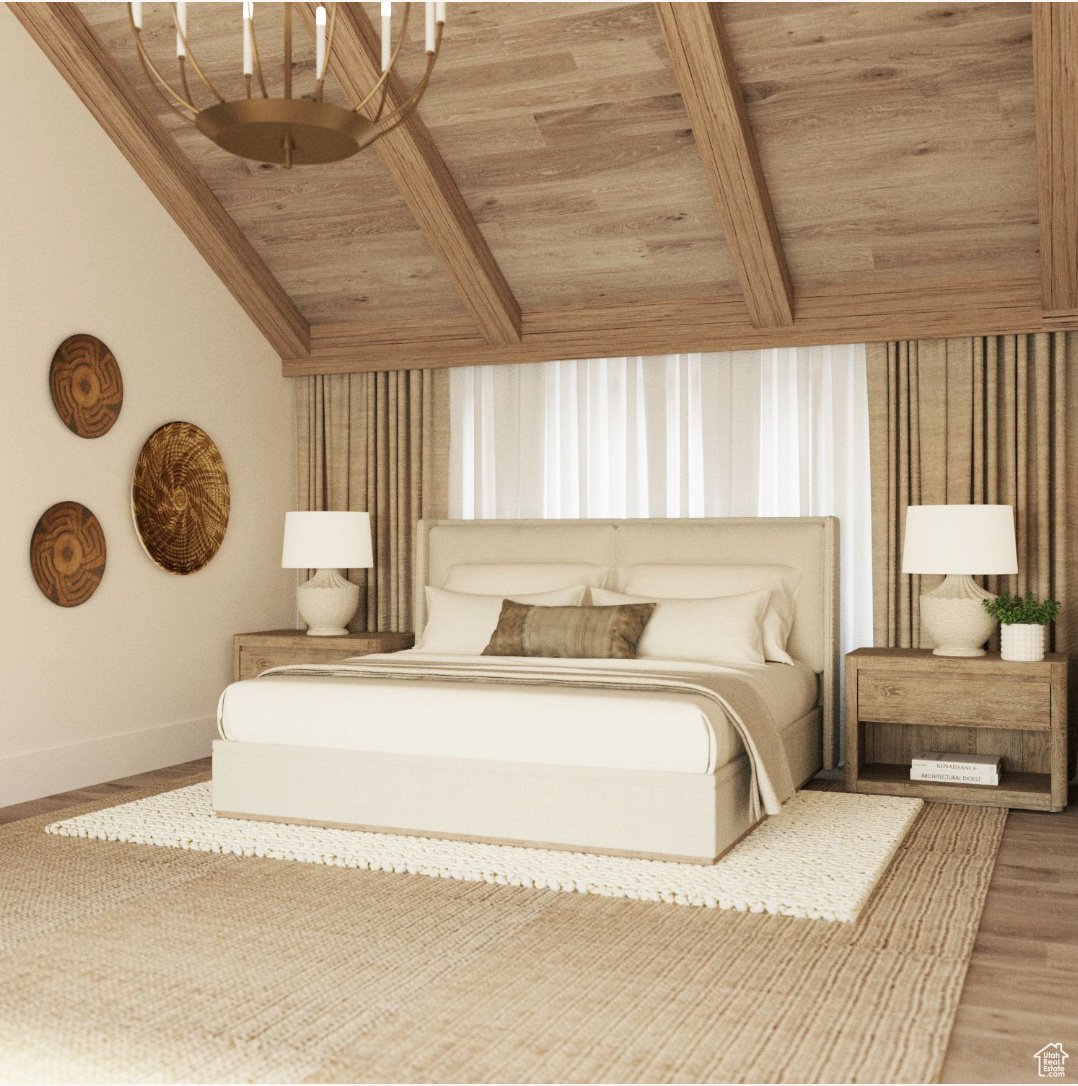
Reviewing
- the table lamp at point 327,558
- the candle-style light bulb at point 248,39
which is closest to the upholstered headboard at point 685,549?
the table lamp at point 327,558

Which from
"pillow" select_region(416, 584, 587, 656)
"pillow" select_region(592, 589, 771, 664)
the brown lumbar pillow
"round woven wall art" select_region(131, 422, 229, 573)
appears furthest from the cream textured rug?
"round woven wall art" select_region(131, 422, 229, 573)

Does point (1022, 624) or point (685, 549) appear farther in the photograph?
point (685, 549)

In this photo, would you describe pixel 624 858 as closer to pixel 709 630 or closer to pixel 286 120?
pixel 709 630

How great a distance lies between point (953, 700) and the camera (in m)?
4.48

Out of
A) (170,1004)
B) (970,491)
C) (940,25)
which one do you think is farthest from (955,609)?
(170,1004)

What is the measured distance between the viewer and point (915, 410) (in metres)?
5.06

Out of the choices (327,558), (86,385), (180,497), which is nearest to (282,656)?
(327,558)

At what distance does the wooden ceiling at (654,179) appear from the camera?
13.3 feet

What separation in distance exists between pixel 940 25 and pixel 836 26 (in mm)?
341

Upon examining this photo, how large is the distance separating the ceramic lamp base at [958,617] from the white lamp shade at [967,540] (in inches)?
5.4

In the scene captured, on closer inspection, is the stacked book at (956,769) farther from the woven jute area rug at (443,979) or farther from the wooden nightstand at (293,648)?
the wooden nightstand at (293,648)

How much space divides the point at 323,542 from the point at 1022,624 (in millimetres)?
3104

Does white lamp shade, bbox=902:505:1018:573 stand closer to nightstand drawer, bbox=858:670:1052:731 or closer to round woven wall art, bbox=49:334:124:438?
nightstand drawer, bbox=858:670:1052:731

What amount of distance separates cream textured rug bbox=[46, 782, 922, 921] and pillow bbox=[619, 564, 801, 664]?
958 millimetres
